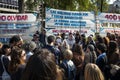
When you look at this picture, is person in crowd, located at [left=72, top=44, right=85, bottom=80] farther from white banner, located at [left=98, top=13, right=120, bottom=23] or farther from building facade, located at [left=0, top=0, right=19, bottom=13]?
building facade, located at [left=0, top=0, right=19, bottom=13]

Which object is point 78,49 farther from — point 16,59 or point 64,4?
point 64,4

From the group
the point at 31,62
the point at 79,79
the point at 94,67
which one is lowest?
the point at 79,79

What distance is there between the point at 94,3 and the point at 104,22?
25.3 m

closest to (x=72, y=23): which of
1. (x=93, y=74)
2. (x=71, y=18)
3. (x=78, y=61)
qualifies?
(x=71, y=18)

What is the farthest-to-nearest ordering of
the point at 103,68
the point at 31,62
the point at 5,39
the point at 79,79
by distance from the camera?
the point at 5,39, the point at 79,79, the point at 103,68, the point at 31,62

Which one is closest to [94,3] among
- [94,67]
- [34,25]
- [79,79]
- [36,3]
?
[36,3]

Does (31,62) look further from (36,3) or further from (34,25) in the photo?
(36,3)

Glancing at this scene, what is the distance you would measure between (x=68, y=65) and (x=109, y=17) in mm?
13448

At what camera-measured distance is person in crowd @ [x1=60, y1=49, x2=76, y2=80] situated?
25.5 ft

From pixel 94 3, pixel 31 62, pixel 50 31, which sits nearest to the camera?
pixel 31 62

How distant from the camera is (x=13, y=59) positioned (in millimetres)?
5879

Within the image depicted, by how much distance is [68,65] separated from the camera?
7.85 meters

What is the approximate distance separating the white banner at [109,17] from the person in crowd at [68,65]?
511 inches

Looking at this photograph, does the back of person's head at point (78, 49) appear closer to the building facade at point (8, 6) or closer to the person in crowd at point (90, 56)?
the person in crowd at point (90, 56)
